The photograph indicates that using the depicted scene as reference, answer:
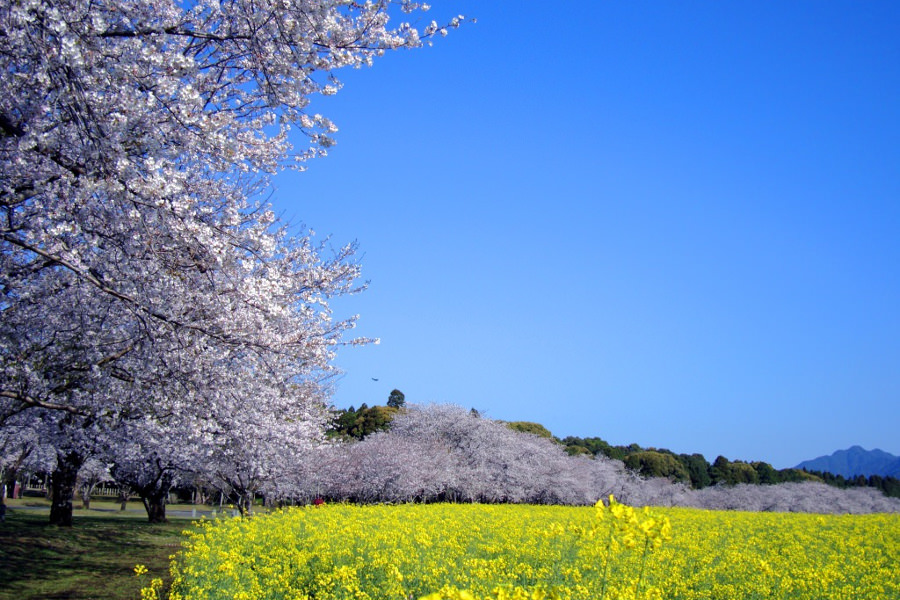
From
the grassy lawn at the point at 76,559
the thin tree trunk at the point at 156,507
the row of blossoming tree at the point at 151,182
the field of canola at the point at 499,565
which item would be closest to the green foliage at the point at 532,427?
the thin tree trunk at the point at 156,507

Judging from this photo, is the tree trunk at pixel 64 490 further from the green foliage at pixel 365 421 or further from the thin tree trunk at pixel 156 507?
the green foliage at pixel 365 421

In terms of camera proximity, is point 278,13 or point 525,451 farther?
point 525,451

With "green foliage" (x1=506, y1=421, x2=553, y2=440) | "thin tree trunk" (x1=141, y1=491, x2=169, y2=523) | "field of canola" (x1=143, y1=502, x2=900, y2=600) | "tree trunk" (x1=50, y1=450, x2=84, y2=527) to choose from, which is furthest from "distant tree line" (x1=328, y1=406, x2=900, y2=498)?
"field of canola" (x1=143, y1=502, x2=900, y2=600)

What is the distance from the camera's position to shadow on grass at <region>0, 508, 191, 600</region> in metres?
11.2

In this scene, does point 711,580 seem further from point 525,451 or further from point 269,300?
point 525,451

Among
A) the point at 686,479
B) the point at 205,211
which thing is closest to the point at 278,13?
the point at 205,211

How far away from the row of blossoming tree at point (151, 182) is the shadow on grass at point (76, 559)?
Result: 14.4 ft

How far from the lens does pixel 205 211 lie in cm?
635

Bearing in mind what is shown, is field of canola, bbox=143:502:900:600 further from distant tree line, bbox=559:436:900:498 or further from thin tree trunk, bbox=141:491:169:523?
distant tree line, bbox=559:436:900:498

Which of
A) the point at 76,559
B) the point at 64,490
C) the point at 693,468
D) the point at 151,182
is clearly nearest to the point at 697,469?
the point at 693,468

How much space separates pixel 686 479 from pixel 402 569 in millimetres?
63629

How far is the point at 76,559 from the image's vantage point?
14375 mm

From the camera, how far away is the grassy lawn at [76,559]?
1116cm

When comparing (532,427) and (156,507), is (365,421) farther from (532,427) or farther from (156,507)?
(156,507)
